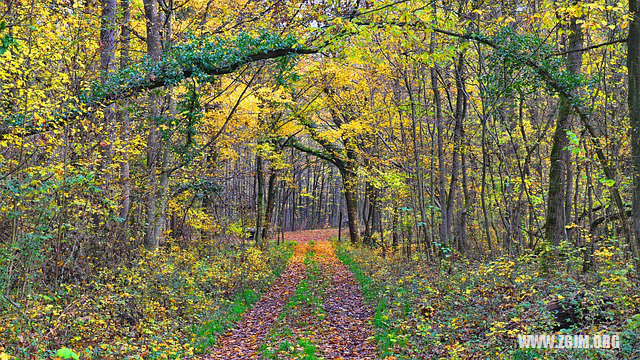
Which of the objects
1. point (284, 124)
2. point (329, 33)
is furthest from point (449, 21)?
point (284, 124)

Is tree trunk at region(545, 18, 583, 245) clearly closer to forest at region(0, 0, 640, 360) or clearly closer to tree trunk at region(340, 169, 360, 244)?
forest at region(0, 0, 640, 360)

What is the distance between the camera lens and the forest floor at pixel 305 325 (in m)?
7.43

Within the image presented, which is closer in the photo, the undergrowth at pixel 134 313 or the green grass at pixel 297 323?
the undergrowth at pixel 134 313

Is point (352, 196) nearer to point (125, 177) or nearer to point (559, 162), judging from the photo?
point (125, 177)

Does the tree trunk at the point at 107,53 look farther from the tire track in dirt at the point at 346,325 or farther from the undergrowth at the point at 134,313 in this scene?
the tire track in dirt at the point at 346,325

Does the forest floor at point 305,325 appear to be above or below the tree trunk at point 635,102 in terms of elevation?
below

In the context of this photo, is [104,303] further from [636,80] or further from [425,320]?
[636,80]

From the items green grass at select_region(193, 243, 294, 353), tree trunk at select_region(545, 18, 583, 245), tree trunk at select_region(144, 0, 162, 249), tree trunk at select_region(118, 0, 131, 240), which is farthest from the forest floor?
tree trunk at select_region(545, 18, 583, 245)

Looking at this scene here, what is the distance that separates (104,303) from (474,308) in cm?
615

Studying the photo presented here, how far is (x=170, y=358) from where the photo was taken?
263 inches

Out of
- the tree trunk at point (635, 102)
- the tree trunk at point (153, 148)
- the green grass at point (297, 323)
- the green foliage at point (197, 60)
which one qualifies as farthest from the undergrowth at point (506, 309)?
the green foliage at point (197, 60)

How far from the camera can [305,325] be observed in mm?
9156

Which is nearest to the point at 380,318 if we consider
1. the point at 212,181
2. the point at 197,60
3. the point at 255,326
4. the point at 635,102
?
the point at 255,326

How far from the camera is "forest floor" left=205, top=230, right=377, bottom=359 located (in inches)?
293
